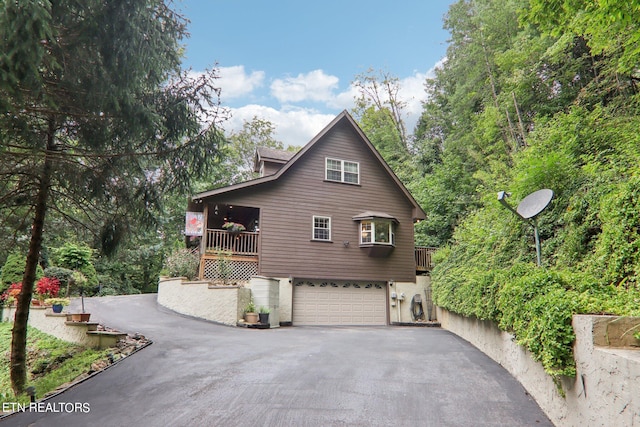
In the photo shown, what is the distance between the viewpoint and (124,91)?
5.06 metres

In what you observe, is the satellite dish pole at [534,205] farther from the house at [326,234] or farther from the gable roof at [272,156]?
the gable roof at [272,156]

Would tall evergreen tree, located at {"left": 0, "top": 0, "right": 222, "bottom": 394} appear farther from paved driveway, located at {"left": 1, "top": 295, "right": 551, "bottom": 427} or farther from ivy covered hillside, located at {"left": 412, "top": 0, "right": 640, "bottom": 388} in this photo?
ivy covered hillside, located at {"left": 412, "top": 0, "right": 640, "bottom": 388}

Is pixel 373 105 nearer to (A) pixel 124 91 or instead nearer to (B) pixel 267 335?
(B) pixel 267 335

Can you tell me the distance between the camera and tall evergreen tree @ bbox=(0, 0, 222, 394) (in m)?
4.33

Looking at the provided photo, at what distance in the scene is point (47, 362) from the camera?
8.27 metres

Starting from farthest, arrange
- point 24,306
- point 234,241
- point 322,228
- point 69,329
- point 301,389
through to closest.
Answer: point 322,228, point 234,241, point 69,329, point 24,306, point 301,389

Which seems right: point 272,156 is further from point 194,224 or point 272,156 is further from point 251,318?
point 251,318

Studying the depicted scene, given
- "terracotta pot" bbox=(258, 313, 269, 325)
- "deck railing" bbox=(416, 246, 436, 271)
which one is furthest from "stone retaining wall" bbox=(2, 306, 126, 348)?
"deck railing" bbox=(416, 246, 436, 271)

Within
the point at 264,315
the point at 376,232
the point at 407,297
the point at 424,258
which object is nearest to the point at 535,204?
the point at 264,315

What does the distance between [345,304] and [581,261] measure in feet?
32.6

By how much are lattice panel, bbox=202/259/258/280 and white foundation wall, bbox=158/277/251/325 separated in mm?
609

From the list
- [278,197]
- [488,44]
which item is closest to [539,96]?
[488,44]

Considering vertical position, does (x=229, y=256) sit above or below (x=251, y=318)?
above

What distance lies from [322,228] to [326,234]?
0.28m
